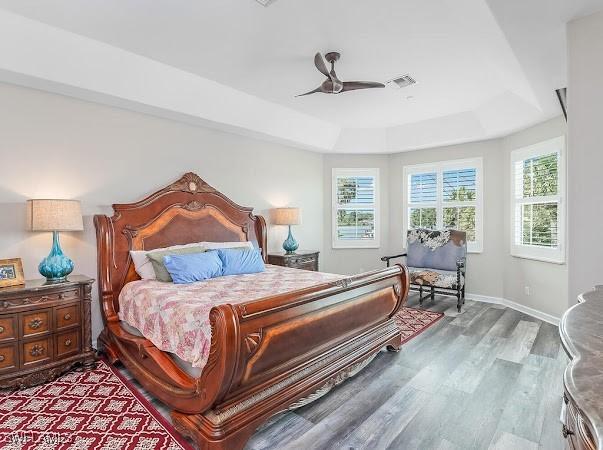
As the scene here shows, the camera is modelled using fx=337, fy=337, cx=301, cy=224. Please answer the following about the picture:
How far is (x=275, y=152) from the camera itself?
540 centimetres

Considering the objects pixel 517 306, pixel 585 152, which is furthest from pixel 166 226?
pixel 517 306

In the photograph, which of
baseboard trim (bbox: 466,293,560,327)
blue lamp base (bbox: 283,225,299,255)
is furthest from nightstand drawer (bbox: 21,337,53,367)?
baseboard trim (bbox: 466,293,560,327)

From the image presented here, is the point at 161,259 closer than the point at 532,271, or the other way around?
the point at 161,259

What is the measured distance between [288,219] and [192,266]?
78.9 inches

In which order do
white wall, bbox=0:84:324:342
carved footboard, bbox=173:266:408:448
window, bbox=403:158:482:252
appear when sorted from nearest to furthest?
carved footboard, bbox=173:266:408:448
white wall, bbox=0:84:324:342
window, bbox=403:158:482:252

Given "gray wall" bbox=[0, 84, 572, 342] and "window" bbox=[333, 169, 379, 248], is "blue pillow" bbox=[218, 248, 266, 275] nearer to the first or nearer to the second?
"gray wall" bbox=[0, 84, 572, 342]

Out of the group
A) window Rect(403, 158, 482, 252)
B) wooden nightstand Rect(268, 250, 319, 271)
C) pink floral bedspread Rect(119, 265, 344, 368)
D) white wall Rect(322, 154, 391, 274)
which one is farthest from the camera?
white wall Rect(322, 154, 391, 274)

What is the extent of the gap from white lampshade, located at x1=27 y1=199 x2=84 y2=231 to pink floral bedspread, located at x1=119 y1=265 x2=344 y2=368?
2.67 ft

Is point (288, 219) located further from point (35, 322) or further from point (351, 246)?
point (35, 322)

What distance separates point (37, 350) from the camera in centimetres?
272

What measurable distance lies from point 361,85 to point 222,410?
2853 mm

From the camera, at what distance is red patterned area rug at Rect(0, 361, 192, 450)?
6.66 ft

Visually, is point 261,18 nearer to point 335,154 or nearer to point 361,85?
point 361,85

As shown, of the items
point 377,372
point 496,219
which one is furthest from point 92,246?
point 496,219
